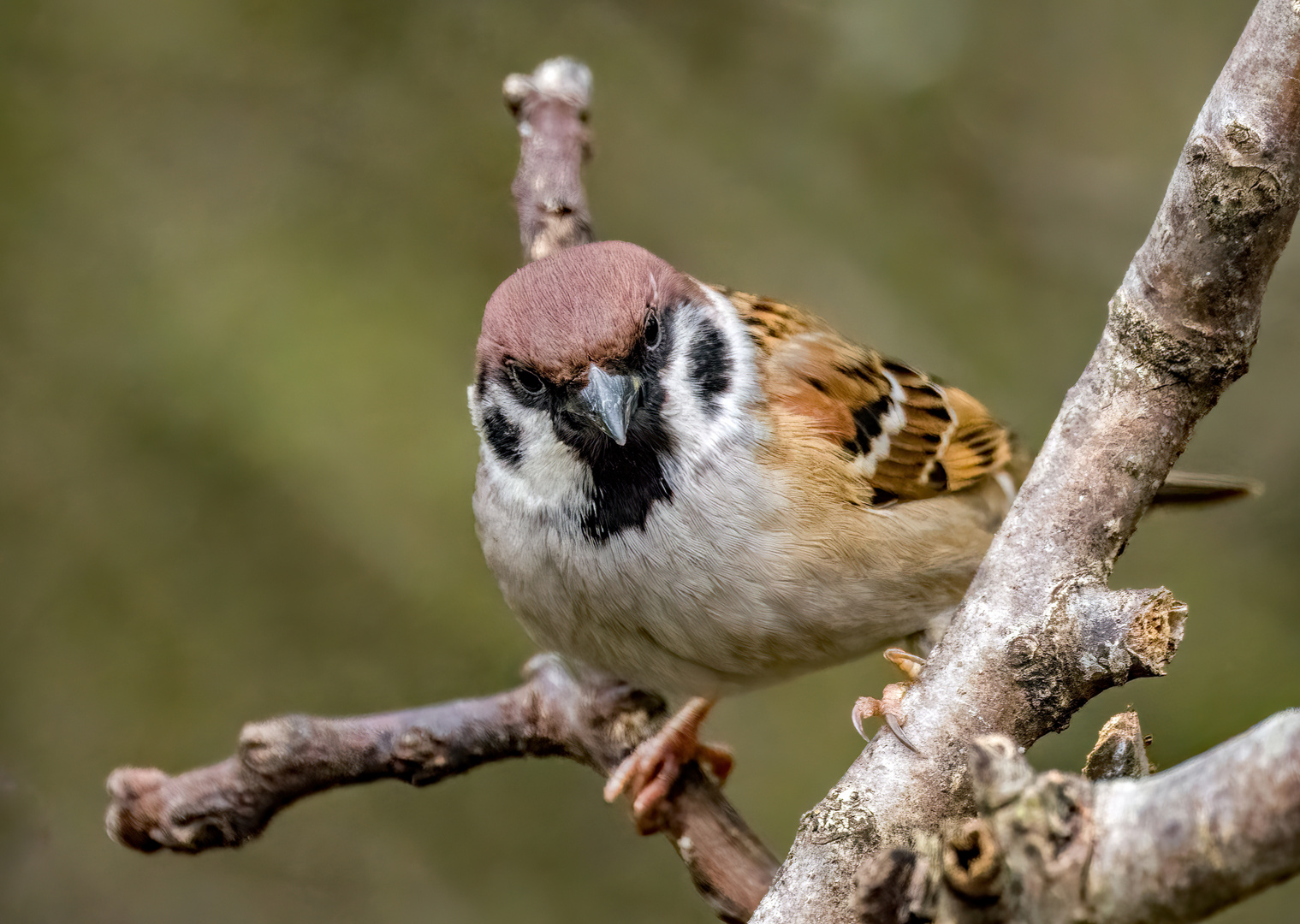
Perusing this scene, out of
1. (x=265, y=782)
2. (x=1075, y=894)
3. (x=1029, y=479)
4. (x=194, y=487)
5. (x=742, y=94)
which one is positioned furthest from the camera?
(x=742, y=94)

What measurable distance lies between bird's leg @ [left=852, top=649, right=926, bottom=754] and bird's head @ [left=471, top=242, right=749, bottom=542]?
25.7 inches

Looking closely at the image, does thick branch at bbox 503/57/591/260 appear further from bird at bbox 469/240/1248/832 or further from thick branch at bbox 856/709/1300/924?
thick branch at bbox 856/709/1300/924

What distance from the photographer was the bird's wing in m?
3.04

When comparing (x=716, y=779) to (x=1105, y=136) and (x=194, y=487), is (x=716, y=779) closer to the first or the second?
(x=194, y=487)

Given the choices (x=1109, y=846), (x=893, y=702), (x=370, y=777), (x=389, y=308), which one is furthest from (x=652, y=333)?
(x=389, y=308)

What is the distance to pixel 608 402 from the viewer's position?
2588 millimetres

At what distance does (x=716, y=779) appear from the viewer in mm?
3504

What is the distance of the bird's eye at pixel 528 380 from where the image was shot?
2.70m

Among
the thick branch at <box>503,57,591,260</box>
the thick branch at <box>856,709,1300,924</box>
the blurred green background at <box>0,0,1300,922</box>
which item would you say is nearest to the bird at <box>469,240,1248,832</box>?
the thick branch at <box>503,57,591,260</box>

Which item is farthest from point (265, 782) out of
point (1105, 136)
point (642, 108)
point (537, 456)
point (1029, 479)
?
point (1105, 136)

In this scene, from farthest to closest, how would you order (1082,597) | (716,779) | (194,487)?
(194,487), (716,779), (1082,597)

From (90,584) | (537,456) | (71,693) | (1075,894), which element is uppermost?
(90,584)

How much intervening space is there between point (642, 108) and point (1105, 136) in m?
2.04

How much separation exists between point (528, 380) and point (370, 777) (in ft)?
3.43
